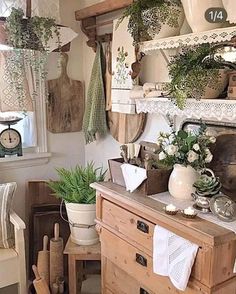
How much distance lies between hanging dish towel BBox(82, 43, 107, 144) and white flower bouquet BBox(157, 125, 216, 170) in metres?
0.92

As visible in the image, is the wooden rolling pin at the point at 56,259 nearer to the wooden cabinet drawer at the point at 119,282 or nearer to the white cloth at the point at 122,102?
the wooden cabinet drawer at the point at 119,282

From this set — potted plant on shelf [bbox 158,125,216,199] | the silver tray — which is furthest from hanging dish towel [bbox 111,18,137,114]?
the silver tray

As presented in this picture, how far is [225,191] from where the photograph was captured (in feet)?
5.86

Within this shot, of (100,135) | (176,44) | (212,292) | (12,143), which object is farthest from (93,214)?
(176,44)

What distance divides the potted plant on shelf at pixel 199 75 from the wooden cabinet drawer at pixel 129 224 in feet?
1.90

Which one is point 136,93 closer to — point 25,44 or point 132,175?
point 132,175

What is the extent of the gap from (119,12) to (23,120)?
1093mm

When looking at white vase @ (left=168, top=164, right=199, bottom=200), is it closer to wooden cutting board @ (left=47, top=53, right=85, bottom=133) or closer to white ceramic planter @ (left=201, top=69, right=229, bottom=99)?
white ceramic planter @ (left=201, top=69, right=229, bottom=99)

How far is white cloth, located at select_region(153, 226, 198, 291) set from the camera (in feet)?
4.68

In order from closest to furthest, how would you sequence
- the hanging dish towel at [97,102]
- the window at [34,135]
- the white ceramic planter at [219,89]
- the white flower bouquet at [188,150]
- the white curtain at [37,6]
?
the white ceramic planter at [219,89]
the white flower bouquet at [188,150]
the white curtain at [37,6]
the hanging dish towel at [97,102]
the window at [34,135]

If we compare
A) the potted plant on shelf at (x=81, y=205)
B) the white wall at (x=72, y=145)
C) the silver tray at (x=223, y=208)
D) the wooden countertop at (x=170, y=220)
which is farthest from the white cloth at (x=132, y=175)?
the white wall at (x=72, y=145)

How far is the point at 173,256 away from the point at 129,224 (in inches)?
13.2

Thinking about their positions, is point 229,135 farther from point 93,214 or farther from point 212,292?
point 93,214

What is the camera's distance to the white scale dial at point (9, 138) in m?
2.64
